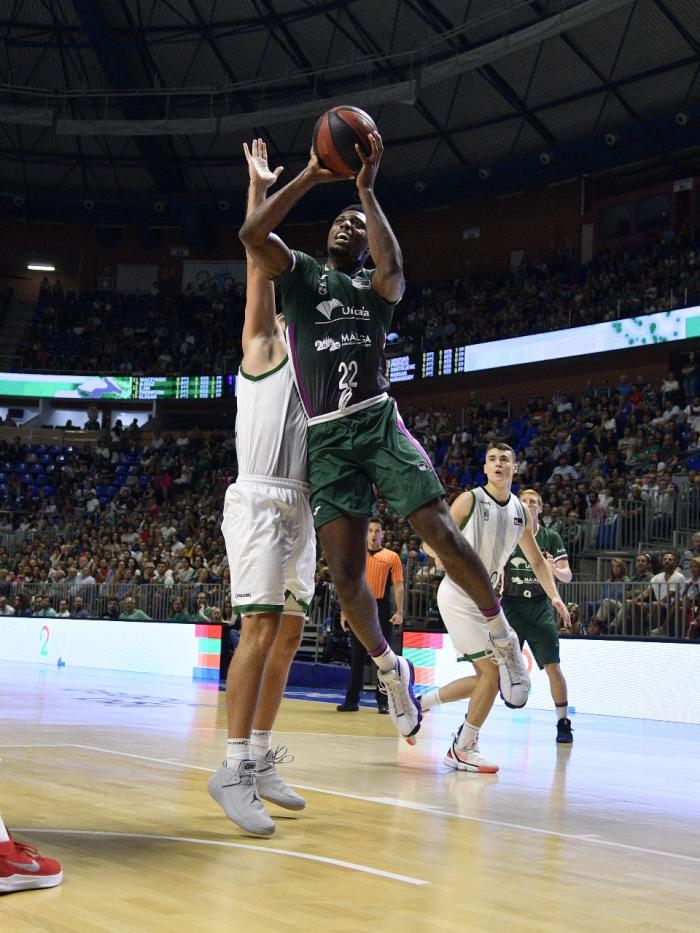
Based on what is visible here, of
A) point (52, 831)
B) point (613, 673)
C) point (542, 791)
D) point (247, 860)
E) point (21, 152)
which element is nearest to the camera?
point (247, 860)

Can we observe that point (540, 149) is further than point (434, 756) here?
Yes

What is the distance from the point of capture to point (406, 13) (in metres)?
26.4

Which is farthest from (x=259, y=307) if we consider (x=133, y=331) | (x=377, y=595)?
(x=133, y=331)

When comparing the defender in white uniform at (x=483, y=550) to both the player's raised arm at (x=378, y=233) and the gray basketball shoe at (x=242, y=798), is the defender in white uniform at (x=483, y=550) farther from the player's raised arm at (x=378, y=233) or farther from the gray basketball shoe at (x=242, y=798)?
the gray basketball shoe at (x=242, y=798)

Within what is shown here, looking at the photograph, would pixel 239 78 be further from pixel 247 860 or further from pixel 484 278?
pixel 247 860

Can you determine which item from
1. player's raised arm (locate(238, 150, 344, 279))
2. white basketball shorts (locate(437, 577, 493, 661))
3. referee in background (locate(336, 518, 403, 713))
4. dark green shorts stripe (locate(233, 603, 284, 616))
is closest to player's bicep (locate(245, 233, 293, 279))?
player's raised arm (locate(238, 150, 344, 279))

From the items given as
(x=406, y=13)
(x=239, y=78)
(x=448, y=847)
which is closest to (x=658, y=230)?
(x=406, y=13)

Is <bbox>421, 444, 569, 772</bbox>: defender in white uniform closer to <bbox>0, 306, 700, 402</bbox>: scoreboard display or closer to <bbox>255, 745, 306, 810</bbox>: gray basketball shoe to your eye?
<bbox>255, 745, 306, 810</bbox>: gray basketball shoe

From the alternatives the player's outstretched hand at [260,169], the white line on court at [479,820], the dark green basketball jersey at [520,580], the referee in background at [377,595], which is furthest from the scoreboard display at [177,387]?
the player's outstretched hand at [260,169]

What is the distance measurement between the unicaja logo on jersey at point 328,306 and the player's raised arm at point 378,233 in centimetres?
19

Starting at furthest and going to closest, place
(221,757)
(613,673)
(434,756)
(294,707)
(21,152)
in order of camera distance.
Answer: (21,152) < (613,673) < (294,707) < (434,756) < (221,757)

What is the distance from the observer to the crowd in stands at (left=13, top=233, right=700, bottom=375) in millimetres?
26078

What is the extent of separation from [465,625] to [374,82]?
24.8m

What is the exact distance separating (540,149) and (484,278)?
13.8 ft
